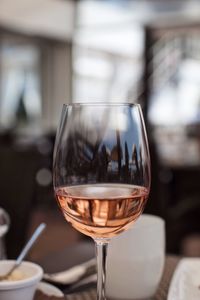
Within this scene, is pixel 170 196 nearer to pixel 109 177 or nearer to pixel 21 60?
pixel 109 177

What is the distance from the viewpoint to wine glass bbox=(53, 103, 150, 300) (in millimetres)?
579

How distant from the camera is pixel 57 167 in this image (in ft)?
2.00

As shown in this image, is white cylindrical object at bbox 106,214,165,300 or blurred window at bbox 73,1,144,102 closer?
white cylindrical object at bbox 106,214,165,300

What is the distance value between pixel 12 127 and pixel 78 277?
6.39 m

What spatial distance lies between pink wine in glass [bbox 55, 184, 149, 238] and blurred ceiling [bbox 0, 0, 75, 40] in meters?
6.17

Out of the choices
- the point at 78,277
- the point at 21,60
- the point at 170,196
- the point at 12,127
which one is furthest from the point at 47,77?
the point at 78,277

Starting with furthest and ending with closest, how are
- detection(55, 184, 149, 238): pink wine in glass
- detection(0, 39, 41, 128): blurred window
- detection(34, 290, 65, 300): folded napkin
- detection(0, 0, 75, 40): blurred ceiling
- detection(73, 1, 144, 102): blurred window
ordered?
detection(73, 1, 144, 102): blurred window
detection(0, 39, 41, 128): blurred window
detection(0, 0, 75, 40): blurred ceiling
detection(34, 290, 65, 300): folded napkin
detection(55, 184, 149, 238): pink wine in glass

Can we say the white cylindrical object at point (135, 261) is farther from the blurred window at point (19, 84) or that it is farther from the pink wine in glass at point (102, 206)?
the blurred window at point (19, 84)

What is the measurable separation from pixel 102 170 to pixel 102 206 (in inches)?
2.0

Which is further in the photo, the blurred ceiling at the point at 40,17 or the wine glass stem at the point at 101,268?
the blurred ceiling at the point at 40,17

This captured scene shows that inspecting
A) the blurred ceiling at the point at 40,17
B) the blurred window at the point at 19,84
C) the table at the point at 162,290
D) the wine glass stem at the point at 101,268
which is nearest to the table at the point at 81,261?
the table at the point at 162,290

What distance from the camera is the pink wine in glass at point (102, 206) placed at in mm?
574

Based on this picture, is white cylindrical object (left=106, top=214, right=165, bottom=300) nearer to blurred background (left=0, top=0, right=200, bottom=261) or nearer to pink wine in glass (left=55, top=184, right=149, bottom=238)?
pink wine in glass (left=55, top=184, right=149, bottom=238)

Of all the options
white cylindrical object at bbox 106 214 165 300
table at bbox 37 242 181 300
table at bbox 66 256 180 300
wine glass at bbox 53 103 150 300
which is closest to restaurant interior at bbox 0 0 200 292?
table at bbox 37 242 181 300
